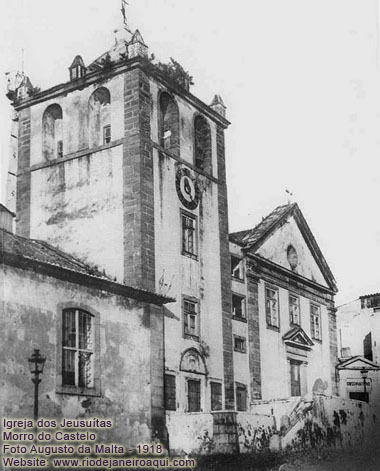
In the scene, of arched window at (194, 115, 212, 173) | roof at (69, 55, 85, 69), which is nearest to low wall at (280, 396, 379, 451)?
arched window at (194, 115, 212, 173)

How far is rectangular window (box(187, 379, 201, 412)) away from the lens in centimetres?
2405

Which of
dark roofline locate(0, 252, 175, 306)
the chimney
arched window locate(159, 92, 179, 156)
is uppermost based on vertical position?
arched window locate(159, 92, 179, 156)

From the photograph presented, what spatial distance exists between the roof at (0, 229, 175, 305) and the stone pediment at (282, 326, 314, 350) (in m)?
9.48

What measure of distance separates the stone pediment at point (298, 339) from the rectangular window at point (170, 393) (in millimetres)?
8536

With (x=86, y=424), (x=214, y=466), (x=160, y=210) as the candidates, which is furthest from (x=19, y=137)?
(x=214, y=466)

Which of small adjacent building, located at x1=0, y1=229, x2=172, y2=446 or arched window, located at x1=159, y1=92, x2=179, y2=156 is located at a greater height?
arched window, located at x1=159, y1=92, x2=179, y2=156

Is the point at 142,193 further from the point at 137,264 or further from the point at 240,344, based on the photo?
the point at 240,344

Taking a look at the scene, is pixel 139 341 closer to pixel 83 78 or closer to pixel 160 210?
pixel 160 210

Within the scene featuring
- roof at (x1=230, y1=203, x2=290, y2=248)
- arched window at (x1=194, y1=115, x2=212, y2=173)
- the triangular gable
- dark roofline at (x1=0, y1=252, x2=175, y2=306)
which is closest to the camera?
dark roofline at (x1=0, y1=252, x2=175, y2=306)

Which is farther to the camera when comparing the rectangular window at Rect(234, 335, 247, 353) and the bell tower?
the rectangular window at Rect(234, 335, 247, 353)

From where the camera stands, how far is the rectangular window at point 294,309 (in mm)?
32084

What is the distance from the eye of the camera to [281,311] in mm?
31078

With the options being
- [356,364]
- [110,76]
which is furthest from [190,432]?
[356,364]

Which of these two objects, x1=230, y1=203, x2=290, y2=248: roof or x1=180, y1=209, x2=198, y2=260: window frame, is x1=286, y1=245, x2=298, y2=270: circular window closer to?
x1=230, y1=203, x2=290, y2=248: roof
